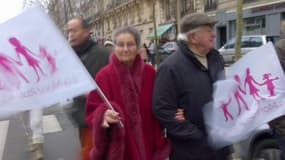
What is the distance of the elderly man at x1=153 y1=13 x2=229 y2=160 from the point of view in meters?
2.87

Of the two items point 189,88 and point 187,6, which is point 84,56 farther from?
point 187,6

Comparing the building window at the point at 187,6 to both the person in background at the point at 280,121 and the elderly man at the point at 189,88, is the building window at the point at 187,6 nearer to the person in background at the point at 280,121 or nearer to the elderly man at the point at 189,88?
the person in background at the point at 280,121

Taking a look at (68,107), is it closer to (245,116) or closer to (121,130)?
(121,130)

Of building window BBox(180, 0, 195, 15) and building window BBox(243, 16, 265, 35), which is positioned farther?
building window BBox(180, 0, 195, 15)

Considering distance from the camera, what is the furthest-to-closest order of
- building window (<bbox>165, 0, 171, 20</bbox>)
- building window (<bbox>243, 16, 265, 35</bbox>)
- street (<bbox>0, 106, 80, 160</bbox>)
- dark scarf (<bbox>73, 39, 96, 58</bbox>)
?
1. building window (<bbox>165, 0, 171, 20</bbox>)
2. building window (<bbox>243, 16, 265, 35</bbox>)
3. street (<bbox>0, 106, 80, 160</bbox>)
4. dark scarf (<bbox>73, 39, 96, 58</bbox>)

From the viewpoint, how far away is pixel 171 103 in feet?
9.41

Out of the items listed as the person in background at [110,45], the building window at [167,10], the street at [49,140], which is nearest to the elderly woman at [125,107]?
the person in background at [110,45]

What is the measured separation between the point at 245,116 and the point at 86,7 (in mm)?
52857

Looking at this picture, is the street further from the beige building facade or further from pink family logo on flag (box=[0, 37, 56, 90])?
the beige building facade

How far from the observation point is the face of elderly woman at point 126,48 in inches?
116

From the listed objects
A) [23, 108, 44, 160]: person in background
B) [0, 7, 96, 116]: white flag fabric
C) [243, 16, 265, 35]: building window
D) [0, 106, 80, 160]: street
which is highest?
[0, 7, 96, 116]: white flag fabric

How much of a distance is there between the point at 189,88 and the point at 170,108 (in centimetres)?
17

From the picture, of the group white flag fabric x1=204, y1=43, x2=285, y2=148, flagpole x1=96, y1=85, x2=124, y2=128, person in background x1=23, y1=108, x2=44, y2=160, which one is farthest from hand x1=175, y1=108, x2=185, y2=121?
person in background x1=23, y1=108, x2=44, y2=160

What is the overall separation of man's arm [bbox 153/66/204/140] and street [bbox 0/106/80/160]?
7.90 ft
